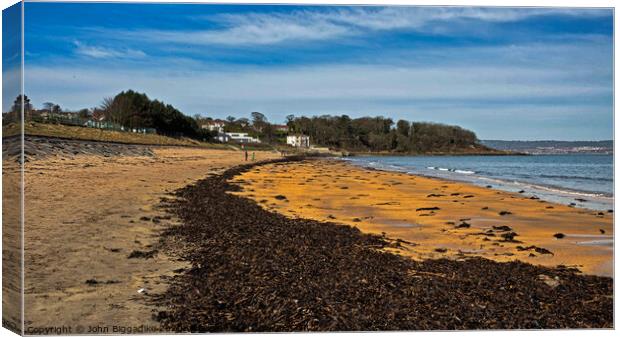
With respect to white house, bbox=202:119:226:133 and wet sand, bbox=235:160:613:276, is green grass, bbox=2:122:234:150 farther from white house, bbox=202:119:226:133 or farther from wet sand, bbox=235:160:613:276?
wet sand, bbox=235:160:613:276

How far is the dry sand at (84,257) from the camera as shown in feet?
11.8

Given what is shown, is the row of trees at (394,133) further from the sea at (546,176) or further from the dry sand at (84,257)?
the dry sand at (84,257)

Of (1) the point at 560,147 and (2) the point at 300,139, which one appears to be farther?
(2) the point at 300,139

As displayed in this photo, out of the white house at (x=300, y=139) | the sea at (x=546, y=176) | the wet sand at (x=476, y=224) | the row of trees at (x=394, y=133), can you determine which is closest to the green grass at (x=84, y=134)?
the row of trees at (x=394, y=133)

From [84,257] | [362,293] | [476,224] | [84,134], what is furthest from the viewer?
[84,134]

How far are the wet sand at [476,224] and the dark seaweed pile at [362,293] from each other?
1.98 feet

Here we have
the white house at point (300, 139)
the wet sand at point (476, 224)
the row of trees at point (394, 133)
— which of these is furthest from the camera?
the white house at point (300, 139)

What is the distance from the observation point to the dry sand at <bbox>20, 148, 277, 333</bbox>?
361cm

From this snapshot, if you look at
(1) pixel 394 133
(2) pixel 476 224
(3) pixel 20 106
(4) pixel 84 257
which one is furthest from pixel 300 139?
(3) pixel 20 106

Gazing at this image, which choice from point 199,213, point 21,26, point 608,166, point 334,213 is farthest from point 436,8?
point 334,213

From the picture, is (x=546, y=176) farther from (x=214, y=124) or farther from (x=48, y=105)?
(x=48, y=105)

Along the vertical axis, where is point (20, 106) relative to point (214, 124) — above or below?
below

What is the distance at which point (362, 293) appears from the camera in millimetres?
4004

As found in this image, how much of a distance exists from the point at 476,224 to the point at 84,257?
5.50m
